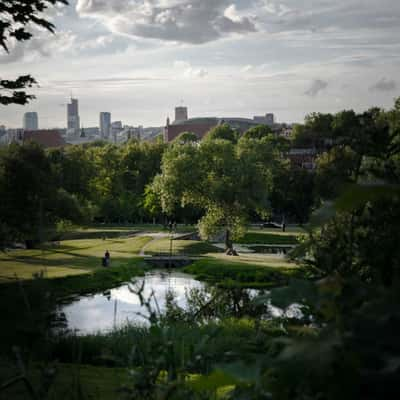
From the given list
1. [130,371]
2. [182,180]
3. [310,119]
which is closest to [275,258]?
A: [182,180]

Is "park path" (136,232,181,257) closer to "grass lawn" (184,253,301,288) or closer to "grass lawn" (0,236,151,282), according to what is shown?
"grass lawn" (0,236,151,282)

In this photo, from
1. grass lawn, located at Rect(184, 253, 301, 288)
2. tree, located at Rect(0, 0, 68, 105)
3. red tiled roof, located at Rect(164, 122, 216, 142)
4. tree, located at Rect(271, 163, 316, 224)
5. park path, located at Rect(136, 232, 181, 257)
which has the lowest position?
park path, located at Rect(136, 232, 181, 257)

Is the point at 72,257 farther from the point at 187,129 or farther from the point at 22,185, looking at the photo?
the point at 187,129

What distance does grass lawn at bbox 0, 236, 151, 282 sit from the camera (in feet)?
105

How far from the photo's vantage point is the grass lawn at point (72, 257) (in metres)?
31.9

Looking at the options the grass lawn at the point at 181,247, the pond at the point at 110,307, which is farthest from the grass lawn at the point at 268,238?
the pond at the point at 110,307

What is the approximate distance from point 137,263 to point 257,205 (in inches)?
428

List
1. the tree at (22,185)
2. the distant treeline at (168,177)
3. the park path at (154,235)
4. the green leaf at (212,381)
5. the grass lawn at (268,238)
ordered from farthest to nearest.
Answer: the grass lawn at (268,238) < the park path at (154,235) < the tree at (22,185) < the distant treeline at (168,177) < the green leaf at (212,381)

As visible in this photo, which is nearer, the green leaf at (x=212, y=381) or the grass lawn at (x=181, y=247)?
the green leaf at (x=212, y=381)

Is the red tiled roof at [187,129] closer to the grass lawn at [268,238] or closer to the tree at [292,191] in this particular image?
the tree at [292,191]

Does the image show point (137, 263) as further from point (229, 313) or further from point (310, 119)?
point (310, 119)

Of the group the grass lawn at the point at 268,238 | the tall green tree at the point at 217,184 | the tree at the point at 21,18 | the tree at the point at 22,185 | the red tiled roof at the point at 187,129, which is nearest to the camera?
the tree at the point at 21,18

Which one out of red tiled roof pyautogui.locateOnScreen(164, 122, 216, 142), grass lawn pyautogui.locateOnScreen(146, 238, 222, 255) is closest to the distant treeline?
grass lawn pyautogui.locateOnScreen(146, 238, 222, 255)

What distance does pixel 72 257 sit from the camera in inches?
1559
